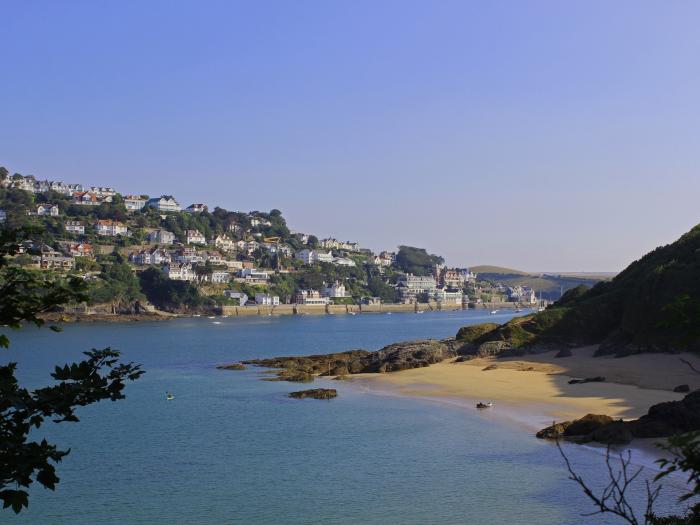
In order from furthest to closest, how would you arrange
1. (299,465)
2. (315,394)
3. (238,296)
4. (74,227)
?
(74,227) < (238,296) < (315,394) < (299,465)

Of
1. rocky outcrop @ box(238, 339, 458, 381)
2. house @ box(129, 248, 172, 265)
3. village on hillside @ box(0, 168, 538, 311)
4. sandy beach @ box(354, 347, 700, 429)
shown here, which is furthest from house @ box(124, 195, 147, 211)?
sandy beach @ box(354, 347, 700, 429)

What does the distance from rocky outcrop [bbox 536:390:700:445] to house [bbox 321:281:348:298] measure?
499 ft

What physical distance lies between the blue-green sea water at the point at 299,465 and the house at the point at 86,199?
492 ft

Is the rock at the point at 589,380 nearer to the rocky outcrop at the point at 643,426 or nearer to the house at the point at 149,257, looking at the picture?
the rocky outcrop at the point at 643,426

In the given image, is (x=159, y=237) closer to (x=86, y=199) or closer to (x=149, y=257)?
(x=149, y=257)

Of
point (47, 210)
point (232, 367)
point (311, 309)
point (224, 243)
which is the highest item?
point (47, 210)

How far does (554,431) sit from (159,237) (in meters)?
152

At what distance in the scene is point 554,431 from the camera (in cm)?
2617

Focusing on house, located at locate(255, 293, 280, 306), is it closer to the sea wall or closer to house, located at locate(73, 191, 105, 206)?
the sea wall

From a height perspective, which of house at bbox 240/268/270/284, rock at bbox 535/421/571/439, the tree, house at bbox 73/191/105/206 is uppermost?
house at bbox 73/191/105/206

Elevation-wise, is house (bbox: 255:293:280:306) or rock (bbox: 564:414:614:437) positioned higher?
house (bbox: 255:293:280:306)

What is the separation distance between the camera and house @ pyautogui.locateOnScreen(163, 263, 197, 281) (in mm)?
143875

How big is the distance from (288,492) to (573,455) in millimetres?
8512

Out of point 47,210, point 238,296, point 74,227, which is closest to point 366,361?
point 238,296
